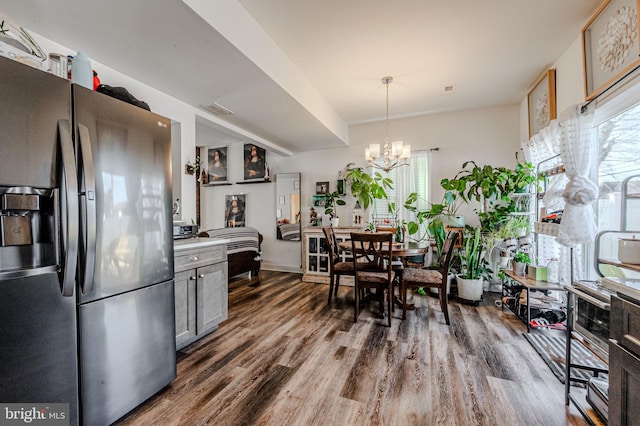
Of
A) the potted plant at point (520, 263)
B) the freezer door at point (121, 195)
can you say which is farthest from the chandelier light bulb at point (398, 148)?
the freezer door at point (121, 195)

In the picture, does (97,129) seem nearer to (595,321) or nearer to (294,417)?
(294,417)

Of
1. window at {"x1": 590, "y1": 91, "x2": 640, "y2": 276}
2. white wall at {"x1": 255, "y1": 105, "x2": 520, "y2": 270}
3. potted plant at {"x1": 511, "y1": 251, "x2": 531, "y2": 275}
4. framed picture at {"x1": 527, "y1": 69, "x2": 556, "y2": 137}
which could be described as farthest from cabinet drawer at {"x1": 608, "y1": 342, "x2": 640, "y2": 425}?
white wall at {"x1": 255, "y1": 105, "x2": 520, "y2": 270}

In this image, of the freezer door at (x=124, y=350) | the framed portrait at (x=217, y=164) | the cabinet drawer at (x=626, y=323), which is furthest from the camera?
the framed portrait at (x=217, y=164)

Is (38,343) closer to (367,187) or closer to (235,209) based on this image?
(367,187)

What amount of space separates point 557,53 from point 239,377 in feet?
14.0

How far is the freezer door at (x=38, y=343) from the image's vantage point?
3.56 ft

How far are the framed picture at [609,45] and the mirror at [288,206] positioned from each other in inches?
161

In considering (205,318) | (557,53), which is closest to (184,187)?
(205,318)

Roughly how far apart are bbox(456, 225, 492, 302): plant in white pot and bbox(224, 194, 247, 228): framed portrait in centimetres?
430

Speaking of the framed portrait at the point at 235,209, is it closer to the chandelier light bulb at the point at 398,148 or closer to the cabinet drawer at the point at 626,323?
the chandelier light bulb at the point at 398,148

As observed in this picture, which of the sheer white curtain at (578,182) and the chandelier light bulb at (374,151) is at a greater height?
the chandelier light bulb at (374,151)

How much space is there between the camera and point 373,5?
6.56ft

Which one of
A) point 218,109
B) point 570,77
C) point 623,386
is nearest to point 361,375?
point 623,386

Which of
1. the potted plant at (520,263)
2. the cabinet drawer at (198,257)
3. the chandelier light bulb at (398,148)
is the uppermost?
the chandelier light bulb at (398,148)
